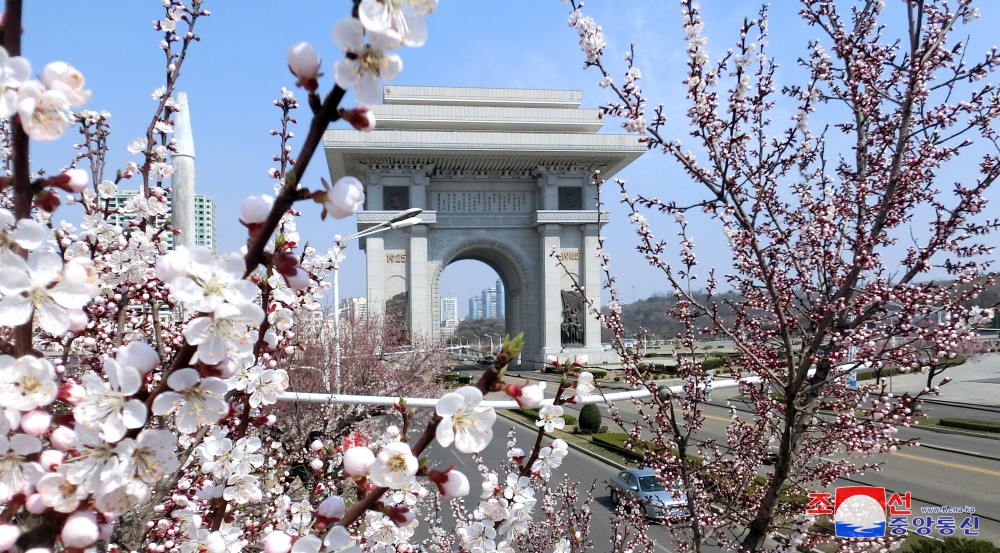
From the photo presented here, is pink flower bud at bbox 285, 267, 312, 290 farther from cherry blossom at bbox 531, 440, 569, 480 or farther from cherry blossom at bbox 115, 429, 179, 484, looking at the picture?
cherry blossom at bbox 531, 440, 569, 480

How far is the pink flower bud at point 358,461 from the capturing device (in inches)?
45.1

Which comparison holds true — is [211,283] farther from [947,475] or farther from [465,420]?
[947,475]

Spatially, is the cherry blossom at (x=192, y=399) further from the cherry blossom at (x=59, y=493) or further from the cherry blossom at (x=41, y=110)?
the cherry blossom at (x=41, y=110)

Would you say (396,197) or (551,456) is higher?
(396,197)

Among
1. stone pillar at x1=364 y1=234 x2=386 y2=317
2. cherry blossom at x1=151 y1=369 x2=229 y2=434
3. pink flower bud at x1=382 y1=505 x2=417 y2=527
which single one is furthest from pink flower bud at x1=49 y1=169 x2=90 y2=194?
stone pillar at x1=364 y1=234 x2=386 y2=317

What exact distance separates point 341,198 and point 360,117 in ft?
0.43

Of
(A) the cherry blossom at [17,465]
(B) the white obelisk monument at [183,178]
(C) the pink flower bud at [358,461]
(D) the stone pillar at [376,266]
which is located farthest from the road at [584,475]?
(D) the stone pillar at [376,266]

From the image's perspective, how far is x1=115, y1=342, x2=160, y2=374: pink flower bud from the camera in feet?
3.11

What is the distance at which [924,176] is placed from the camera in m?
3.46

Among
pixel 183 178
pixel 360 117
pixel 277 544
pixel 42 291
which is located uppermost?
pixel 183 178

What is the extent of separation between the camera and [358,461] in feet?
3.82

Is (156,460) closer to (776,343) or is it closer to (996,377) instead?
(776,343)

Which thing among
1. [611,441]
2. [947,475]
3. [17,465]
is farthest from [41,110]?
[611,441]

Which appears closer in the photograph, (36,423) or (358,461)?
(36,423)
